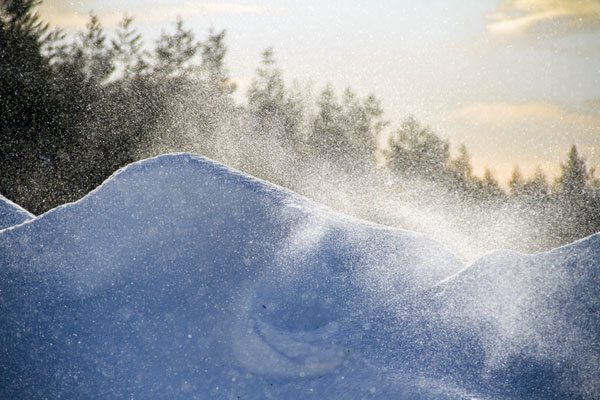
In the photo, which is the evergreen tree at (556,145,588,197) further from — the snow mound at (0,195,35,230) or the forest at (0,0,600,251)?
the snow mound at (0,195,35,230)

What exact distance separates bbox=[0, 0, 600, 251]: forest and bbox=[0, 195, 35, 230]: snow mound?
19.8ft

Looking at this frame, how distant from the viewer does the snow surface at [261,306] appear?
224cm

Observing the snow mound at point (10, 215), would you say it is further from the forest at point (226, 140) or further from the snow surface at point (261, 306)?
the forest at point (226, 140)

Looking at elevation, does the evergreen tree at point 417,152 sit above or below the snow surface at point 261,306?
below

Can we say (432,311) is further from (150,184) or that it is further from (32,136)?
(32,136)

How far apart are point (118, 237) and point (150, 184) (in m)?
0.41

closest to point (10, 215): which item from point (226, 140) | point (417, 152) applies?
point (226, 140)

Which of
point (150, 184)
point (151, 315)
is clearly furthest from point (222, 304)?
point (150, 184)

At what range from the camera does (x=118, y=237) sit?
9.18ft

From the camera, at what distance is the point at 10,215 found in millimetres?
4035

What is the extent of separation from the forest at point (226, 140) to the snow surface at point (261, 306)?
570cm

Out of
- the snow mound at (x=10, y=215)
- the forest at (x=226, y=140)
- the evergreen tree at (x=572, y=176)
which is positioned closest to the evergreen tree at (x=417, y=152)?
the forest at (x=226, y=140)

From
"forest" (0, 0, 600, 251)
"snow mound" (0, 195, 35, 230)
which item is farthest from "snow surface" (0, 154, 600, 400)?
"forest" (0, 0, 600, 251)

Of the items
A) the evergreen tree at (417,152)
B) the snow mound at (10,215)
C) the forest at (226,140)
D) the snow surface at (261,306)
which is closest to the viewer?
the snow surface at (261,306)
